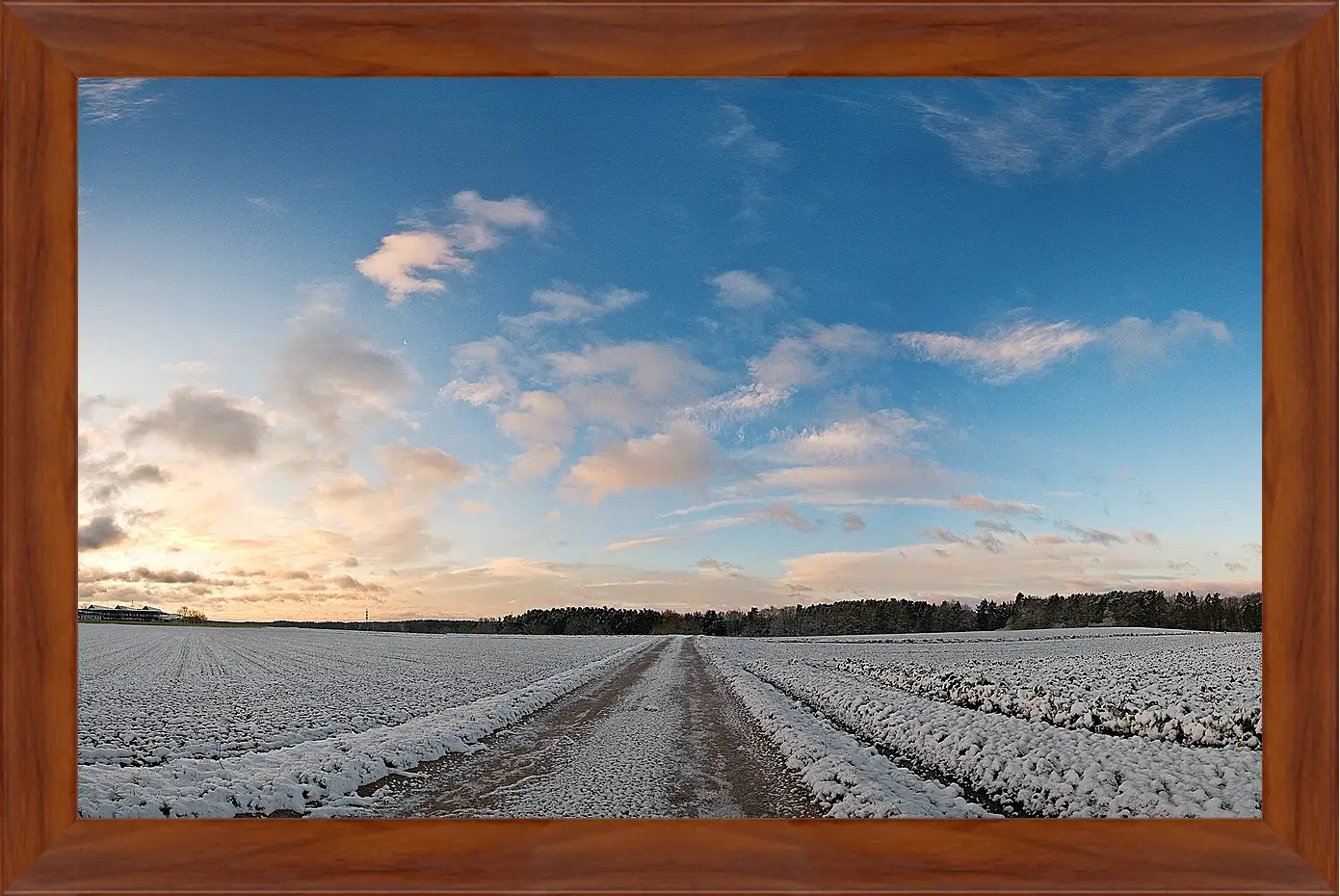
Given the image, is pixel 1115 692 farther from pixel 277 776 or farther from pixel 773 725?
pixel 277 776

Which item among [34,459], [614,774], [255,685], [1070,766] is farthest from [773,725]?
[255,685]

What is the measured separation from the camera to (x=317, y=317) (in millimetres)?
7199

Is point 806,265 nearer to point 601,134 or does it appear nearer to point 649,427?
point 601,134

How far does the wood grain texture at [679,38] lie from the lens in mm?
2764

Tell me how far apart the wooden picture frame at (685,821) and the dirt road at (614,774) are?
196 centimetres

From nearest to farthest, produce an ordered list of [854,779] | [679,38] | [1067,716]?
[679,38] → [854,779] → [1067,716]

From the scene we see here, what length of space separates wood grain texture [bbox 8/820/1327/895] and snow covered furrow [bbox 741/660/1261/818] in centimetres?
127

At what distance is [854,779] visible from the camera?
5.65m

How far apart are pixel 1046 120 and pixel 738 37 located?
584 cm

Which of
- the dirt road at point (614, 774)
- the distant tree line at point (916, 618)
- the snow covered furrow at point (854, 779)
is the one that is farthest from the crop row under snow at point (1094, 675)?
the dirt road at point (614, 774)

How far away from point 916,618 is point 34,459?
66.1ft

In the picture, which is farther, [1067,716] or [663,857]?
[1067,716]

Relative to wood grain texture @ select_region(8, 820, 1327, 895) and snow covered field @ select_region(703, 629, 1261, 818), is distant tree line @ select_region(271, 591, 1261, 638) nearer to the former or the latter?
snow covered field @ select_region(703, 629, 1261, 818)

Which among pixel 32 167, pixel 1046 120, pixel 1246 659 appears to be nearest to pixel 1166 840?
pixel 32 167
